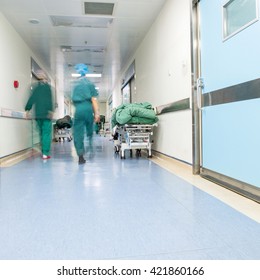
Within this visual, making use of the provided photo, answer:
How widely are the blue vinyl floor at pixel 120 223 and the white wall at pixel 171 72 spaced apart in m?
1.31

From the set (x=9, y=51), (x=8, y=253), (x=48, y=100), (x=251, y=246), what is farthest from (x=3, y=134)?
(x=251, y=246)

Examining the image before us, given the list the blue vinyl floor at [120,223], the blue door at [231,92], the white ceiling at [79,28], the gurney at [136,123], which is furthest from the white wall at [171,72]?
the blue vinyl floor at [120,223]

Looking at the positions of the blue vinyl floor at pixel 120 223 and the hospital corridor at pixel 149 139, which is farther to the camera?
the hospital corridor at pixel 149 139

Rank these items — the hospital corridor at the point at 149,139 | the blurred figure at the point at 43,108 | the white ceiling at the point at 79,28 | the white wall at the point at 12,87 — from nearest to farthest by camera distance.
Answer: the hospital corridor at the point at 149,139 < the white ceiling at the point at 79,28 < the white wall at the point at 12,87 < the blurred figure at the point at 43,108

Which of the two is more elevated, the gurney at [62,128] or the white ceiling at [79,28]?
the white ceiling at [79,28]

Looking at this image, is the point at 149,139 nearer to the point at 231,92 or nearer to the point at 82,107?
the point at 82,107

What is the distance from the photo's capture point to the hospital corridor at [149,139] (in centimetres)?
138

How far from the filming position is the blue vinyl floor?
4.03 feet

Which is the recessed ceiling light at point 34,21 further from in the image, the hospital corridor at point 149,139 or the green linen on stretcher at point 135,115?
the green linen on stretcher at point 135,115

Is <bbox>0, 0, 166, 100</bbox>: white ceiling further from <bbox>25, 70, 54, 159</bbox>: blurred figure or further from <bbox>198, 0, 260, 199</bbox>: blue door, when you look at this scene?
<bbox>198, 0, 260, 199</bbox>: blue door

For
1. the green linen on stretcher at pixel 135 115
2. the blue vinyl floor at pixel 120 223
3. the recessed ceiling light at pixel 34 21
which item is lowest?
the blue vinyl floor at pixel 120 223

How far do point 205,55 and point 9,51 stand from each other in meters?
4.02

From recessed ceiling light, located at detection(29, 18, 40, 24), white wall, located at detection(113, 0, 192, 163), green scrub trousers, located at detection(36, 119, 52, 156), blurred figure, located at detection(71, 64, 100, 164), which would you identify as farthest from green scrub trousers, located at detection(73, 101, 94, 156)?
recessed ceiling light, located at detection(29, 18, 40, 24)

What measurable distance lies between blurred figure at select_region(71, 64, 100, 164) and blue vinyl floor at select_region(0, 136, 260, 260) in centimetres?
146
